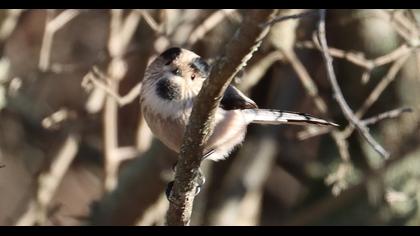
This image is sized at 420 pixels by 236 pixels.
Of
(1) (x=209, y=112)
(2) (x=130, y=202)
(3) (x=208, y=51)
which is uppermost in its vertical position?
(3) (x=208, y=51)

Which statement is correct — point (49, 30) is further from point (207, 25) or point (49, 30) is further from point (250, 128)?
point (250, 128)

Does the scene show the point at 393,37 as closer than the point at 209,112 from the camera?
No

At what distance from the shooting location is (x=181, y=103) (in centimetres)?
398

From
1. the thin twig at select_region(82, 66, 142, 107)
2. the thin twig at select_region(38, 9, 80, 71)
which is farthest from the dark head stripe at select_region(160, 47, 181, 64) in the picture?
the thin twig at select_region(38, 9, 80, 71)

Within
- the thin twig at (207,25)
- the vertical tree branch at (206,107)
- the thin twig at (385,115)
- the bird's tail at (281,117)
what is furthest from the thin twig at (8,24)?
the thin twig at (385,115)

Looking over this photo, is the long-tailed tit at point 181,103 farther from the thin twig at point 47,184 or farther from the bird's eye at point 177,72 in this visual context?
the thin twig at point 47,184

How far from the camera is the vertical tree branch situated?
2.76 metres

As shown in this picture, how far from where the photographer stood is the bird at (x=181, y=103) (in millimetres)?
3977

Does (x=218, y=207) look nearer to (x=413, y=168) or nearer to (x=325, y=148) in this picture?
(x=325, y=148)

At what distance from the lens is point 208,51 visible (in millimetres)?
5875

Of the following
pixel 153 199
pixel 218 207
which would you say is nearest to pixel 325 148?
pixel 218 207

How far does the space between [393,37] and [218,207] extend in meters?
1.68

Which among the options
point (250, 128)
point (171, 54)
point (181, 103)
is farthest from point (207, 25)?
point (181, 103)

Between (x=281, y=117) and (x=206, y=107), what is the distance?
45.1 inches
